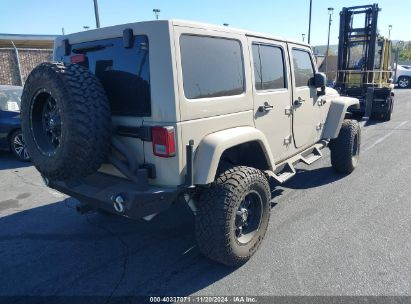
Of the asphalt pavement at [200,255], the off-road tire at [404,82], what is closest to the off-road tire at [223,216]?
the asphalt pavement at [200,255]

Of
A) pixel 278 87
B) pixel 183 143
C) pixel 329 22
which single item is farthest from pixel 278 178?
pixel 329 22

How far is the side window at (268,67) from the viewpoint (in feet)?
11.7

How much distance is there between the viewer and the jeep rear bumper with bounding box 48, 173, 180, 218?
2.55 metres

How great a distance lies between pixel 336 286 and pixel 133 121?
219cm

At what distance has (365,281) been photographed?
2.87 metres

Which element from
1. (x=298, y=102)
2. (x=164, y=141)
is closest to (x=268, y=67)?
(x=298, y=102)

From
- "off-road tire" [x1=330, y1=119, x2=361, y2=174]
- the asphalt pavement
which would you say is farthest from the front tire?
"off-road tire" [x1=330, y1=119, x2=361, y2=174]

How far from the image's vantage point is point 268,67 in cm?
375

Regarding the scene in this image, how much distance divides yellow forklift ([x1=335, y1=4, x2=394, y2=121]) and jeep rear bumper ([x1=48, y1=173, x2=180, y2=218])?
30.6ft

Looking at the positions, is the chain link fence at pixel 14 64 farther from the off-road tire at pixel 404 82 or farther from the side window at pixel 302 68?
the off-road tire at pixel 404 82

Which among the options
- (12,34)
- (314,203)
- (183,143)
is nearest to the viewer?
(183,143)

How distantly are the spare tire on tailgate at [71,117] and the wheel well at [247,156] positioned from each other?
49.1 inches

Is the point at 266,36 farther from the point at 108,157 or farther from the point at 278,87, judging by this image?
the point at 108,157

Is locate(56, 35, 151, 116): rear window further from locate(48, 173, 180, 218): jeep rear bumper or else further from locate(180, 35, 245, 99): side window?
locate(48, 173, 180, 218): jeep rear bumper
